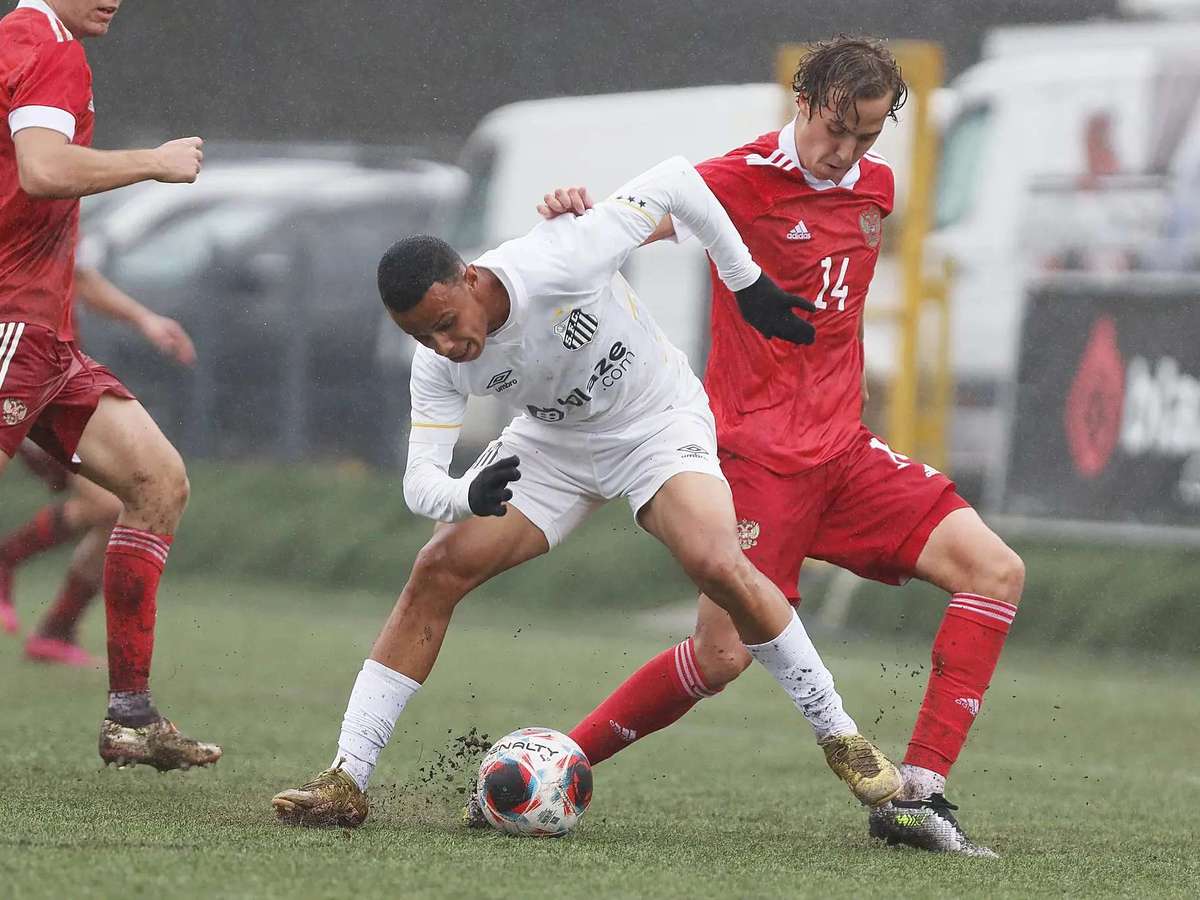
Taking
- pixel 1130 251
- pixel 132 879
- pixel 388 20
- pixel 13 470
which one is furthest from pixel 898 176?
pixel 132 879

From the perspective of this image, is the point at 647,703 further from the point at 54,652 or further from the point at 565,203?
the point at 54,652

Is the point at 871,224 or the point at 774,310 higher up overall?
the point at 871,224

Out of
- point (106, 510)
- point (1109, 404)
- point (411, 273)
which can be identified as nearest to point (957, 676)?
point (411, 273)

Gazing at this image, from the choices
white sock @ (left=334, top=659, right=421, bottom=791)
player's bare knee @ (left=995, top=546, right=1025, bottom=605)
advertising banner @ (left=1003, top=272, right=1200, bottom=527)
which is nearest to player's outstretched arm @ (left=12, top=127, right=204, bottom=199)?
white sock @ (left=334, top=659, right=421, bottom=791)

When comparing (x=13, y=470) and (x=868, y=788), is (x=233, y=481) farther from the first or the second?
(x=868, y=788)

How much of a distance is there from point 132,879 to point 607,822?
5.34 feet

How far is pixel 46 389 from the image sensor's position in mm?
5363

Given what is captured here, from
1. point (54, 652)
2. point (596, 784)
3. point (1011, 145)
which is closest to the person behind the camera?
point (596, 784)

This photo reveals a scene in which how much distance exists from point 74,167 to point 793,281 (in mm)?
1980

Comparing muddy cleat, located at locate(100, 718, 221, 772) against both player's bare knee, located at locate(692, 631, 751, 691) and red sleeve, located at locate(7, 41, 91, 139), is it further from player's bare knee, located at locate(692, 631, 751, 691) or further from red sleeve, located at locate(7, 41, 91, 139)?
red sleeve, located at locate(7, 41, 91, 139)

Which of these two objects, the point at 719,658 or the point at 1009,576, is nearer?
the point at 1009,576

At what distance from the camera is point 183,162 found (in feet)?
16.7

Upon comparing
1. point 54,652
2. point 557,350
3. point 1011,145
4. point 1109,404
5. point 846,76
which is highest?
point 1011,145

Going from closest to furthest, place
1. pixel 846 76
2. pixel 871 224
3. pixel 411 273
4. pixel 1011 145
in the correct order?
pixel 411 273 → pixel 846 76 → pixel 871 224 → pixel 1011 145
